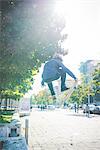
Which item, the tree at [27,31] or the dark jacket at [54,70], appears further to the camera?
the tree at [27,31]

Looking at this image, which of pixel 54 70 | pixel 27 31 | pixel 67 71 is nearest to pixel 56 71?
pixel 54 70

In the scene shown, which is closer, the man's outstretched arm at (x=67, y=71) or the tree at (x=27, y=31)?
the man's outstretched arm at (x=67, y=71)

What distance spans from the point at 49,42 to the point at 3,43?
3.54 feet

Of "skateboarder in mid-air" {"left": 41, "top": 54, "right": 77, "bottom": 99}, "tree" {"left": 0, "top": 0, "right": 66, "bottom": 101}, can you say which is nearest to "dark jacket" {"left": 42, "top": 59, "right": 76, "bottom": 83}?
"skateboarder in mid-air" {"left": 41, "top": 54, "right": 77, "bottom": 99}

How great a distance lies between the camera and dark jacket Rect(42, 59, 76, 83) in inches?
188

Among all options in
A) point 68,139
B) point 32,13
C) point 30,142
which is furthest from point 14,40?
point 68,139

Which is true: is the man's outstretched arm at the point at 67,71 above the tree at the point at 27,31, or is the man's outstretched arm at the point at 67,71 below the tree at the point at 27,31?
below

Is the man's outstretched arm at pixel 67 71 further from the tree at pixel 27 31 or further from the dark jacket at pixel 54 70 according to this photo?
the tree at pixel 27 31

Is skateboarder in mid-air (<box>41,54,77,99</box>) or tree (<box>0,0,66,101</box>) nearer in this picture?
skateboarder in mid-air (<box>41,54,77,99</box>)

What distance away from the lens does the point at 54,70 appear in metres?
4.80

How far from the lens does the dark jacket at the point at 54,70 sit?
15.7 ft

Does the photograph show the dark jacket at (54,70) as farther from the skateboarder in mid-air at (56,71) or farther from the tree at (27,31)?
the tree at (27,31)

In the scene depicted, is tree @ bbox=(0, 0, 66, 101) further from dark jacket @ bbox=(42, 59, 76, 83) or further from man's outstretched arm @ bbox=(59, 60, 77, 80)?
man's outstretched arm @ bbox=(59, 60, 77, 80)

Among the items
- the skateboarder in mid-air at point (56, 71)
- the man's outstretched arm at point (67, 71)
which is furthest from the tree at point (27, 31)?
the man's outstretched arm at point (67, 71)
